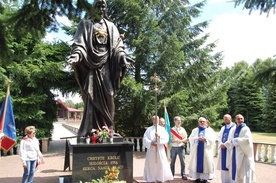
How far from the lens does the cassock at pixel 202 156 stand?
8.22 meters

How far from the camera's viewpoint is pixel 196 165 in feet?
27.3

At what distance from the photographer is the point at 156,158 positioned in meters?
7.75

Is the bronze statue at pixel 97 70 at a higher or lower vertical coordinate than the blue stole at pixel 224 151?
higher

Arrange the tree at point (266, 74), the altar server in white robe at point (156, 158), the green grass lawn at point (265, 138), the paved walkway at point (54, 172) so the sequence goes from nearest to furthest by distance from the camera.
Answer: the tree at point (266, 74), the altar server in white robe at point (156, 158), the paved walkway at point (54, 172), the green grass lawn at point (265, 138)

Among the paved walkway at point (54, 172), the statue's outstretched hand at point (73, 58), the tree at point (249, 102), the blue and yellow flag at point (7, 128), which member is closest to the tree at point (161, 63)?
the paved walkway at point (54, 172)

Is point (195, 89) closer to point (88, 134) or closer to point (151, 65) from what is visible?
point (151, 65)

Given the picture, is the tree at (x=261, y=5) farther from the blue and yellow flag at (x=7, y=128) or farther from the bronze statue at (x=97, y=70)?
the blue and yellow flag at (x=7, y=128)

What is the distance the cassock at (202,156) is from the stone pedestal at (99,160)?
2387 millimetres

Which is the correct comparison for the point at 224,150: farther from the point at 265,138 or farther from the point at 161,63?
the point at 265,138

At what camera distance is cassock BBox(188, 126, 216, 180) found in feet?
27.0

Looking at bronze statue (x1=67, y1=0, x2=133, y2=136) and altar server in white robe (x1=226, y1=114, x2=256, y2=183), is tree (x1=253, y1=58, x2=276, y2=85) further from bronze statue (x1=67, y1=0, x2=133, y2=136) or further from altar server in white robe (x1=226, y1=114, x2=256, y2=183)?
bronze statue (x1=67, y1=0, x2=133, y2=136)

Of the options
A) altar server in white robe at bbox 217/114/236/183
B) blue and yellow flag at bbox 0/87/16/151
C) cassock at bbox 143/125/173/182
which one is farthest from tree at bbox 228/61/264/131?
blue and yellow flag at bbox 0/87/16/151

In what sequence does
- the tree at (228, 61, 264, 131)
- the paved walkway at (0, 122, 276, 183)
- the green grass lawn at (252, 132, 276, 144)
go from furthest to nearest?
the tree at (228, 61, 264, 131) < the green grass lawn at (252, 132, 276, 144) < the paved walkway at (0, 122, 276, 183)

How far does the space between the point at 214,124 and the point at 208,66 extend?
3101 mm
